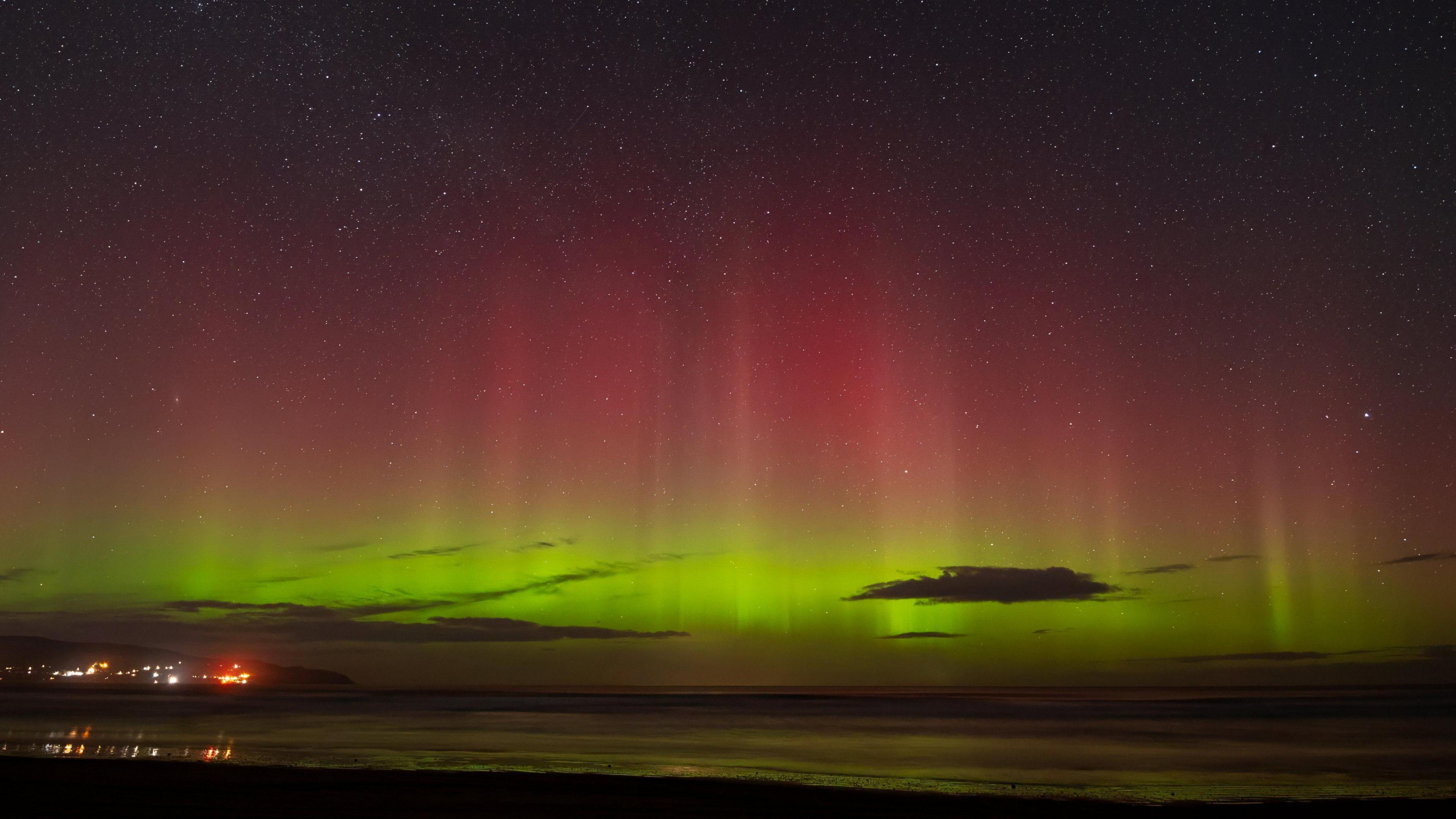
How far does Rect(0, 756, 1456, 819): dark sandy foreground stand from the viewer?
14.4 meters

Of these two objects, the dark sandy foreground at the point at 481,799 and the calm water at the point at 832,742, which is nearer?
the dark sandy foreground at the point at 481,799

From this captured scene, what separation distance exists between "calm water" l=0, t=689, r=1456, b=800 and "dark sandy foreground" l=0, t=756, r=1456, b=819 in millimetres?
2139

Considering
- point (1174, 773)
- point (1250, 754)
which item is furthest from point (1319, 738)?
point (1174, 773)

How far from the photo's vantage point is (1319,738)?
4144 cm

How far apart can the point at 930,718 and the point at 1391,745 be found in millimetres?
26569

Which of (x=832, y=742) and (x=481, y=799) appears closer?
(x=481, y=799)

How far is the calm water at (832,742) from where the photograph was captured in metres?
22.8

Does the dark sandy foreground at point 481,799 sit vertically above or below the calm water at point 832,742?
above

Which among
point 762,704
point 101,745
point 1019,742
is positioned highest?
point 101,745

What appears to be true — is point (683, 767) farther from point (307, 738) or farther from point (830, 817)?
point (307, 738)

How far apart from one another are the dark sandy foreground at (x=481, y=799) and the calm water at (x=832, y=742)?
84.2 inches

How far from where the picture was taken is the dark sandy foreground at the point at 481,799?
14.4 metres

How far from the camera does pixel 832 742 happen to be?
1431 inches

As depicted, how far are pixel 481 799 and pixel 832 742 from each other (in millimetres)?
23287
